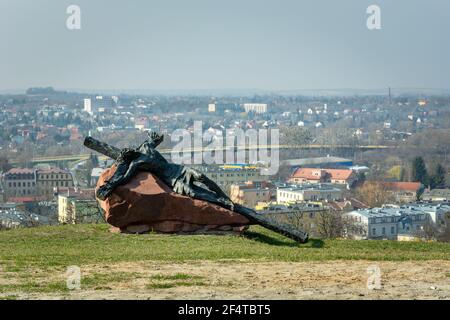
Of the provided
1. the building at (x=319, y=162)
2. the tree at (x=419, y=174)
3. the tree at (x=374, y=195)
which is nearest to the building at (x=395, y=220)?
the tree at (x=374, y=195)

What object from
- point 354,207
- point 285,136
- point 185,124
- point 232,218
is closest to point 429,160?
point 285,136

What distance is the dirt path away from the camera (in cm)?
1151

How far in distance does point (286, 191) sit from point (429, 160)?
32.3 metres

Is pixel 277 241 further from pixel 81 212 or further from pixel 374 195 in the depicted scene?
pixel 374 195

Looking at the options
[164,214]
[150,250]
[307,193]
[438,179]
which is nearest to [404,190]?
[438,179]

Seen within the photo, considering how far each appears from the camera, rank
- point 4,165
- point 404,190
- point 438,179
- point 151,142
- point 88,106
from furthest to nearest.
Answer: point 88,106, point 4,165, point 438,179, point 404,190, point 151,142

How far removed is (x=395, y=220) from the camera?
55156 mm

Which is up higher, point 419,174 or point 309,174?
point 419,174

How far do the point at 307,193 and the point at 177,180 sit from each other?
60.1m

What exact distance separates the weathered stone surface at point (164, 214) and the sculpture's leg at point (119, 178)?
131 millimetres

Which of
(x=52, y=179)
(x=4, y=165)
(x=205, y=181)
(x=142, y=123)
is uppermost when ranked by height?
(x=205, y=181)

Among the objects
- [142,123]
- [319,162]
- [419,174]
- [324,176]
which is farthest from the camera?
[142,123]

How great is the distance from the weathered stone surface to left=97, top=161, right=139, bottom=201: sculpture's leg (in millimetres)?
131

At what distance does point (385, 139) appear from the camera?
13950 cm
